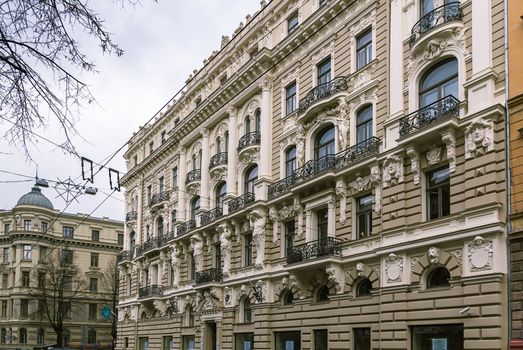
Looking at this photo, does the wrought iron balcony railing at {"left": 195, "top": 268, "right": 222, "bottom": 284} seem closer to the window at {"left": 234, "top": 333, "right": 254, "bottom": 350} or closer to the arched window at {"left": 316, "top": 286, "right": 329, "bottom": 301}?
the window at {"left": 234, "top": 333, "right": 254, "bottom": 350}

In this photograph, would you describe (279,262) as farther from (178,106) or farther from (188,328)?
(178,106)

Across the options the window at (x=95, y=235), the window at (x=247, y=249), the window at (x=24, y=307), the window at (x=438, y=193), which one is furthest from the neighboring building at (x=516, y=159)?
the window at (x=95, y=235)

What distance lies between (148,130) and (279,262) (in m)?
25.8

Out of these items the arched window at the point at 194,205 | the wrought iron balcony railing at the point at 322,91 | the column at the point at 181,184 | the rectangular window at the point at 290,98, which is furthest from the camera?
the column at the point at 181,184

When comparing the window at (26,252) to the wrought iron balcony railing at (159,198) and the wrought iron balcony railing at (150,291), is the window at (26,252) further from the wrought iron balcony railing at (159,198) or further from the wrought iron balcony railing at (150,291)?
the wrought iron balcony railing at (150,291)

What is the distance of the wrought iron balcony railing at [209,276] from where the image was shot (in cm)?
3906

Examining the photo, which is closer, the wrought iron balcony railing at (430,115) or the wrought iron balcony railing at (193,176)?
the wrought iron balcony railing at (430,115)

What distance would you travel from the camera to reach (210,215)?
137 ft

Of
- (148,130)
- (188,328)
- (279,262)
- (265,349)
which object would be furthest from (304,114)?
(148,130)

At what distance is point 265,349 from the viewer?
3331cm

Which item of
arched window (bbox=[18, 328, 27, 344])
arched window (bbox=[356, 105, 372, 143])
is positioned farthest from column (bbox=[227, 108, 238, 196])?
arched window (bbox=[18, 328, 27, 344])

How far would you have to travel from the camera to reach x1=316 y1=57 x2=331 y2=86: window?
32.1 m

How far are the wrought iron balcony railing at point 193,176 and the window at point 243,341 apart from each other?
38.3 feet

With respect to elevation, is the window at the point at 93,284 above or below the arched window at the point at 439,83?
below
